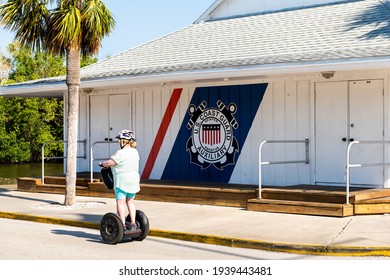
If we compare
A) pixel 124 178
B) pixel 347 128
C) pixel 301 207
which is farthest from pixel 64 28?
pixel 347 128

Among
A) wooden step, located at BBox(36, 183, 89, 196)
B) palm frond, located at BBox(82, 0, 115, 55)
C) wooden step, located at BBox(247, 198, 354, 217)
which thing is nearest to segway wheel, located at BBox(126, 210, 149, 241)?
wooden step, located at BBox(247, 198, 354, 217)

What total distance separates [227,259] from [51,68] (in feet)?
144

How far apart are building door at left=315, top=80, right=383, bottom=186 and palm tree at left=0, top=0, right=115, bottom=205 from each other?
17.5 feet

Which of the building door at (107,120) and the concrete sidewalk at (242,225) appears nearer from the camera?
the concrete sidewalk at (242,225)

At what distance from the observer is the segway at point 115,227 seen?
1036 cm

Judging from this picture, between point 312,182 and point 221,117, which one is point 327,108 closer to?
point 312,182

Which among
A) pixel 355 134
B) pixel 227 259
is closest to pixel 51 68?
pixel 355 134

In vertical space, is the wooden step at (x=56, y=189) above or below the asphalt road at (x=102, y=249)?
above

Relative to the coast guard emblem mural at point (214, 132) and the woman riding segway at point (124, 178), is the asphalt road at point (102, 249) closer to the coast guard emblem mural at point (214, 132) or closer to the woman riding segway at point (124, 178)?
the woman riding segway at point (124, 178)

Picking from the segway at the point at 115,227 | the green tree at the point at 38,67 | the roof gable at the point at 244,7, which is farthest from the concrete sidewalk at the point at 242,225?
the green tree at the point at 38,67

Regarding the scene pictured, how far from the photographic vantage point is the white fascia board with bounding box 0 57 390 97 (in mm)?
13091

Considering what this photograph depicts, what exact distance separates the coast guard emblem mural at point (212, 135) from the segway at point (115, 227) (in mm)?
6370

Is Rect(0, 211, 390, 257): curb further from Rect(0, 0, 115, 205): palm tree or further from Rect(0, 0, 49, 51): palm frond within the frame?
Rect(0, 0, 49, 51): palm frond

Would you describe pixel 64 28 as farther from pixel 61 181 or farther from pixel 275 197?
pixel 275 197
